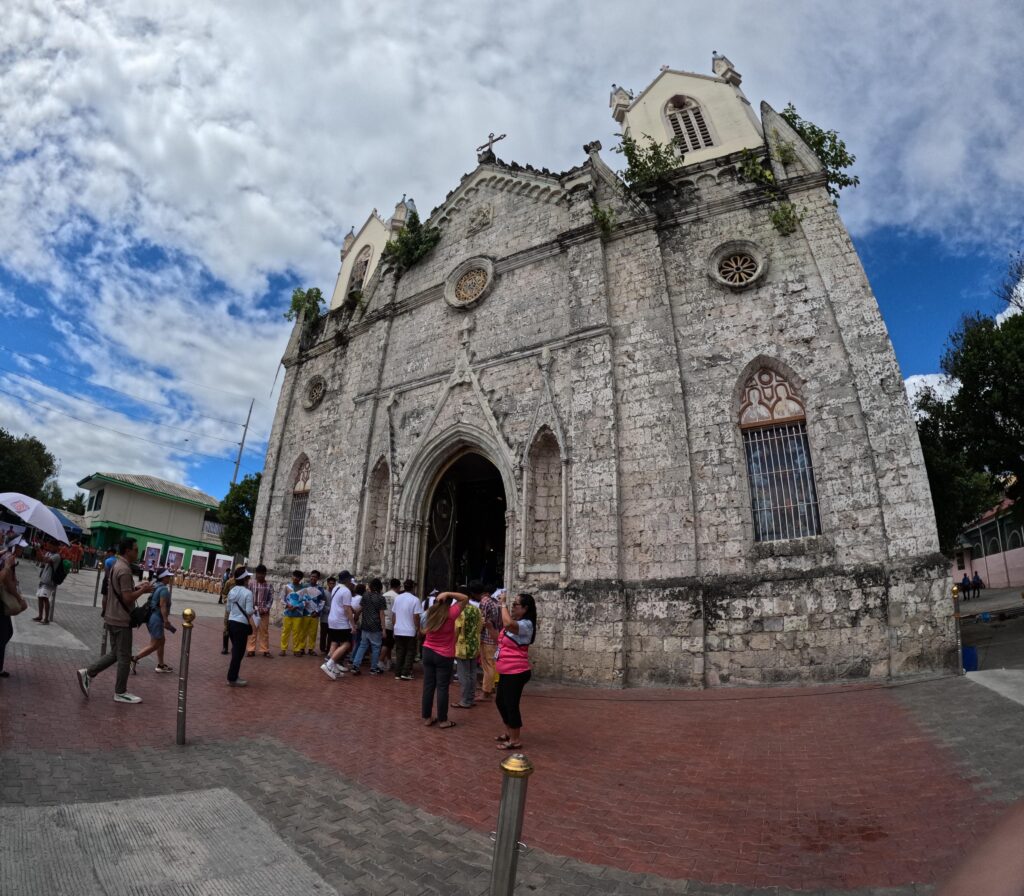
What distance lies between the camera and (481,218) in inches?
582

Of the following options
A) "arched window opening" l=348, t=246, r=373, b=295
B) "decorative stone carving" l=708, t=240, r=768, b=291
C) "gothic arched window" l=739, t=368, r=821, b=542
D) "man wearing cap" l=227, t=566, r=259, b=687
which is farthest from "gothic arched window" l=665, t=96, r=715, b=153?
"man wearing cap" l=227, t=566, r=259, b=687

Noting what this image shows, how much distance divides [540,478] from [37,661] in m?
8.18

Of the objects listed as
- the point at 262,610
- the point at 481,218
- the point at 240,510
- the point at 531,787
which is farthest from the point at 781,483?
the point at 240,510

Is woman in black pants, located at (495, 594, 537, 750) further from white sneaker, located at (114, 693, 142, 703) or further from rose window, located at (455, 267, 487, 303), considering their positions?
rose window, located at (455, 267, 487, 303)

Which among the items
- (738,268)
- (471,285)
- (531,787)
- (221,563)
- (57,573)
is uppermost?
(471,285)

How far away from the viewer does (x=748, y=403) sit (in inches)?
390

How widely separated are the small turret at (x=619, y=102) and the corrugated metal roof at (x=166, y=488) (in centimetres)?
3612

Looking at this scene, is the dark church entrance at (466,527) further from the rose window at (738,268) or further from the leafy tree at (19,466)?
the leafy tree at (19,466)

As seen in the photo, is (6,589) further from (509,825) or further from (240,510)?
(240,510)

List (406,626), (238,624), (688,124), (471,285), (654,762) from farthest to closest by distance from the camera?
(688,124) → (471,285) → (406,626) → (238,624) → (654,762)

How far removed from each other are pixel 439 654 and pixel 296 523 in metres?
11.4

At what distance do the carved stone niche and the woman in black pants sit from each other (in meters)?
9.75

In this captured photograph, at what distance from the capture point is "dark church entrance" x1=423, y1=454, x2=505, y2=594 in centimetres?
1355

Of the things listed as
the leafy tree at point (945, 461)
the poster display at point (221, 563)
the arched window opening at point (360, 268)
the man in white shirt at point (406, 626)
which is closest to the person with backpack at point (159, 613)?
the man in white shirt at point (406, 626)
